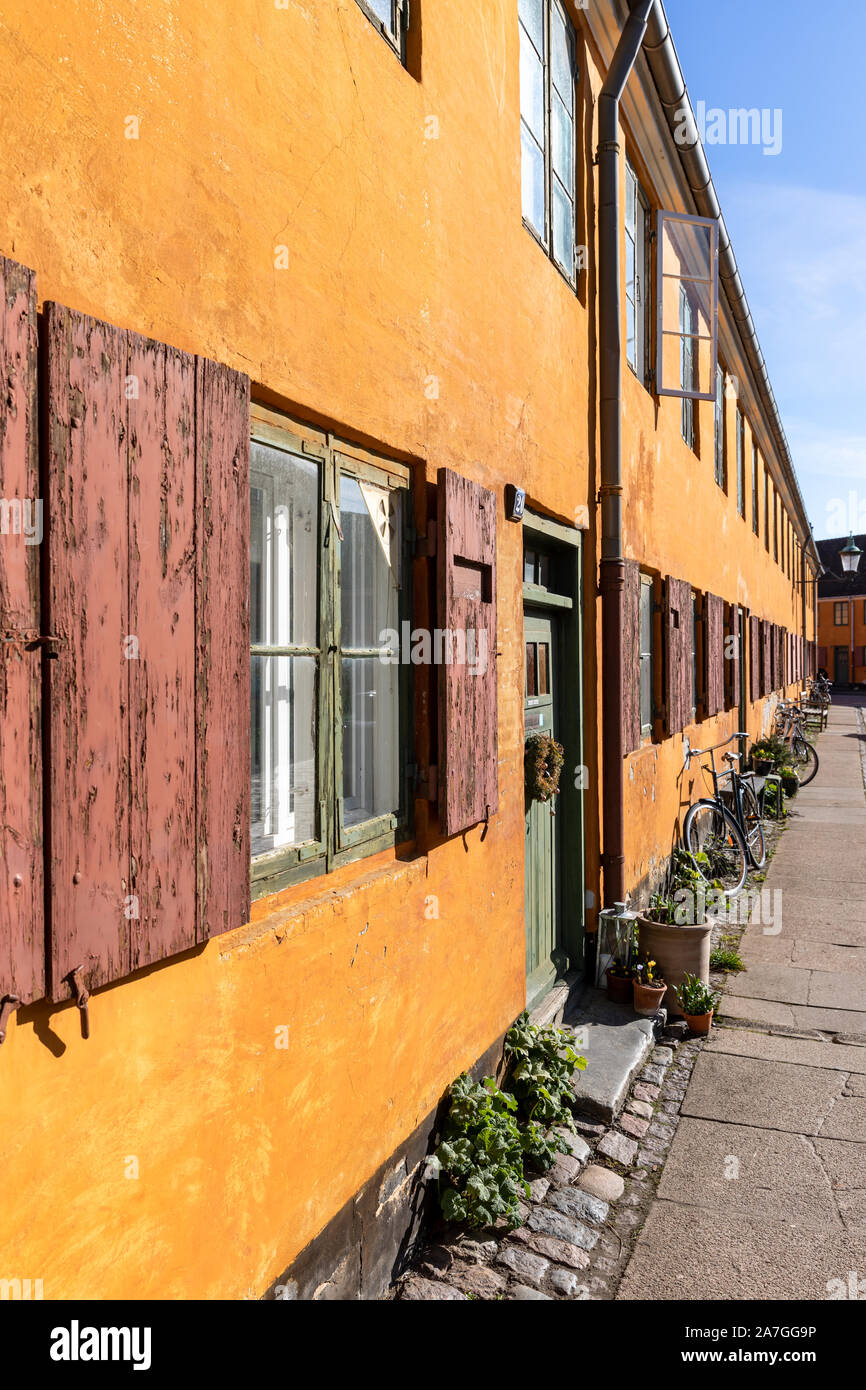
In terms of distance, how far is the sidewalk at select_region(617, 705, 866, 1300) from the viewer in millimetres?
2994

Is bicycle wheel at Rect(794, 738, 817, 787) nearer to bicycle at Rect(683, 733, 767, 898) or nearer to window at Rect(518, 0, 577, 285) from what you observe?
bicycle at Rect(683, 733, 767, 898)

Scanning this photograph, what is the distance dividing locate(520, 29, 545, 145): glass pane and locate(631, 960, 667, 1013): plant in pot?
14.2 feet

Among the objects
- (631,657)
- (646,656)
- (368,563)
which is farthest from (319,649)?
(646,656)

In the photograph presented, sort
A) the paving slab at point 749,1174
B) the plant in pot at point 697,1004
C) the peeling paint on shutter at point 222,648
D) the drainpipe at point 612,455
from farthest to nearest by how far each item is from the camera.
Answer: the drainpipe at point 612,455 → the plant in pot at point 697,1004 → the paving slab at point 749,1174 → the peeling paint on shutter at point 222,648

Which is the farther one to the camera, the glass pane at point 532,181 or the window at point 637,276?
the window at point 637,276

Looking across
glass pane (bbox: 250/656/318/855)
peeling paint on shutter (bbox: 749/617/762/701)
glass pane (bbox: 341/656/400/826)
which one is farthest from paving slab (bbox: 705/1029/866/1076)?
peeling paint on shutter (bbox: 749/617/762/701)

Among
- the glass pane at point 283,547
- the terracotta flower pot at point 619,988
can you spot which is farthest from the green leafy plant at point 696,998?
the glass pane at point 283,547

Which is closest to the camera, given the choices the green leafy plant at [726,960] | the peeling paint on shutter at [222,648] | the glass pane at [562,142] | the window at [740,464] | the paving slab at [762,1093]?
the peeling paint on shutter at [222,648]

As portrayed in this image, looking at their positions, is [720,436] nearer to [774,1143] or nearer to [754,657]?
[754,657]

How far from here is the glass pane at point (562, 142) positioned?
487 centimetres

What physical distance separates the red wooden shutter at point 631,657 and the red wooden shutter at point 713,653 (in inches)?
147

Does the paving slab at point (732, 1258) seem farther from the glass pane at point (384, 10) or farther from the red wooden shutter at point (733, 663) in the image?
the red wooden shutter at point (733, 663)

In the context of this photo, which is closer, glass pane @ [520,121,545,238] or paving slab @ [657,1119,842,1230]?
paving slab @ [657,1119,842,1230]
